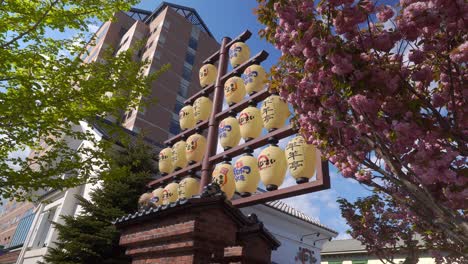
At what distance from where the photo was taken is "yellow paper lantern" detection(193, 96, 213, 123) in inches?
424

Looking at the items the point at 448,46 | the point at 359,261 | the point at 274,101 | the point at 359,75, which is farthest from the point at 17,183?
the point at 359,261

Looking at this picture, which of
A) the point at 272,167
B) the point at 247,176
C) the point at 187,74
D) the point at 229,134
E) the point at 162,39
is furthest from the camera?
the point at 187,74

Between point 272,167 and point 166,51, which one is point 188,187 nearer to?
point 272,167

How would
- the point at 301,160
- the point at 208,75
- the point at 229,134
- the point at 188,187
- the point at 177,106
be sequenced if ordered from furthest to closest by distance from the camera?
1. the point at 177,106
2. the point at 208,75
3. the point at 188,187
4. the point at 229,134
5. the point at 301,160

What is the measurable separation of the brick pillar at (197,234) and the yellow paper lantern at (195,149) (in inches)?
157

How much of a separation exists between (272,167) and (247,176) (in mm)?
727

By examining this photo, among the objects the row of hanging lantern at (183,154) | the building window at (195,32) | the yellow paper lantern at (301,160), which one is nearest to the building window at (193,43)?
the building window at (195,32)

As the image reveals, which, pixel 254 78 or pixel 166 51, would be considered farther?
pixel 166 51

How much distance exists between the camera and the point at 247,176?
7.85 m

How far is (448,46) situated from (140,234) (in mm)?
5220

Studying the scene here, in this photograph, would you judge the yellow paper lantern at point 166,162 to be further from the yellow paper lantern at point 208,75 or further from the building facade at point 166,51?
the building facade at point 166,51

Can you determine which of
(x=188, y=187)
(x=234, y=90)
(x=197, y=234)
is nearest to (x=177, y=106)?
(x=234, y=90)

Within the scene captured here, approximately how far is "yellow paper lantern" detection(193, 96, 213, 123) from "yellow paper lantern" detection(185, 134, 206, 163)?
33.3 inches

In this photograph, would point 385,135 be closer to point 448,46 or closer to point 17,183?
point 448,46
